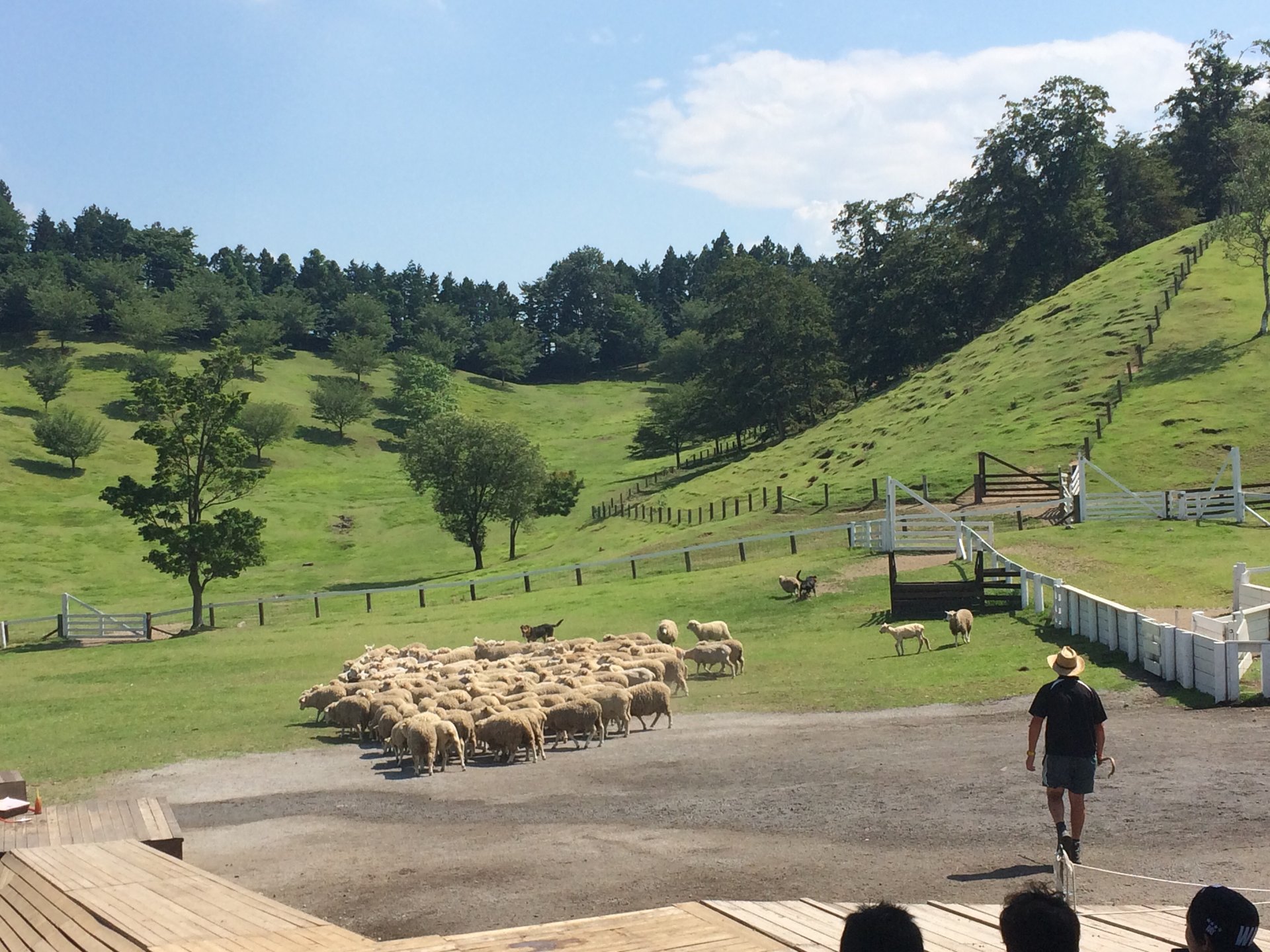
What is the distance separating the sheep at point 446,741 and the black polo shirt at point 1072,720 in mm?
10138

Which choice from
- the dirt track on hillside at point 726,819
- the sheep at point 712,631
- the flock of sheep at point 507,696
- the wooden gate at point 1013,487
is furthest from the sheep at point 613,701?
the wooden gate at point 1013,487

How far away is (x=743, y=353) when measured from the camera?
94.5 metres

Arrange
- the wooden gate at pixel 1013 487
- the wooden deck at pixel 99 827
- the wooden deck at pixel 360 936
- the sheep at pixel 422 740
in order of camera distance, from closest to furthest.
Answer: the wooden deck at pixel 360 936 < the wooden deck at pixel 99 827 < the sheep at pixel 422 740 < the wooden gate at pixel 1013 487

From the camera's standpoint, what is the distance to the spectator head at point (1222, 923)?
4945 mm

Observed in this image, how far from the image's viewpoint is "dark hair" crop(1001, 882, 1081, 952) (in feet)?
16.2

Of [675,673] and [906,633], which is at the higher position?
[906,633]

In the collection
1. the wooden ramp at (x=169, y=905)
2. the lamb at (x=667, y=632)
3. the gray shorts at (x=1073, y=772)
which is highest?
the gray shorts at (x=1073, y=772)

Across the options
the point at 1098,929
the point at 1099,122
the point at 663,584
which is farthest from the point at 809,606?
the point at 1099,122

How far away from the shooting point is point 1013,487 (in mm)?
48781

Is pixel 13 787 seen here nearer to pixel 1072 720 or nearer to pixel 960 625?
pixel 1072 720

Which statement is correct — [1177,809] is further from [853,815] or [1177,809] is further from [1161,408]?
[1161,408]

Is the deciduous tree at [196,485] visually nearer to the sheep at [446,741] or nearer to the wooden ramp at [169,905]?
the sheep at [446,741]

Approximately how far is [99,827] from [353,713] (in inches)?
356

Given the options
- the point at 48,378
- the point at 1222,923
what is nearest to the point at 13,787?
the point at 1222,923
